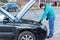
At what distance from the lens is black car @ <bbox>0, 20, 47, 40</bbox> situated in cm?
901

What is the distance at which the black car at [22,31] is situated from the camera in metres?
9.01

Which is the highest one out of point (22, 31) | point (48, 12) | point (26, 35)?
point (48, 12)

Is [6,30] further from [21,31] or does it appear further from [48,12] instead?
[48,12]

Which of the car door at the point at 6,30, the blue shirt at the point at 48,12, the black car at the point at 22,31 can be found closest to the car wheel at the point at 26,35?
the black car at the point at 22,31

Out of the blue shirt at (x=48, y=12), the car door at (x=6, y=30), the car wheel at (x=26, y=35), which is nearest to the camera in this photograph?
the car door at (x=6, y=30)

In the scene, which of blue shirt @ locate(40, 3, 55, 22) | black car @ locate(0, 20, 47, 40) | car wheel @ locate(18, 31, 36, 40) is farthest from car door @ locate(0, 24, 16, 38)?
blue shirt @ locate(40, 3, 55, 22)

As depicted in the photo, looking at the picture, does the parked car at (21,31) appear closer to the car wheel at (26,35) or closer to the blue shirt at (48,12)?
the car wheel at (26,35)

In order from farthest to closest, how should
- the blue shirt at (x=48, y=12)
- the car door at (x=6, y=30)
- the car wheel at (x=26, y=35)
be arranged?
the blue shirt at (x=48, y=12), the car wheel at (x=26, y=35), the car door at (x=6, y=30)

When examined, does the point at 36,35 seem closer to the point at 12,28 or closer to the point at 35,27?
the point at 35,27

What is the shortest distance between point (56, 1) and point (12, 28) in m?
58.2

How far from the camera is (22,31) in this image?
9133 mm

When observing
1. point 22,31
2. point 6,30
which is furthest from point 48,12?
point 6,30

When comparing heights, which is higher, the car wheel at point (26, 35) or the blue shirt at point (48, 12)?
the blue shirt at point (48, 12)

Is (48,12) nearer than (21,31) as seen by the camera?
No
